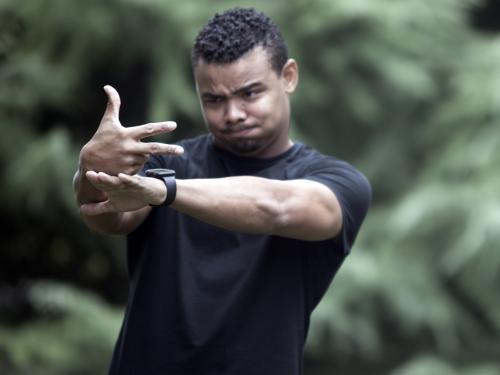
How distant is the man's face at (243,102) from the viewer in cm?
208

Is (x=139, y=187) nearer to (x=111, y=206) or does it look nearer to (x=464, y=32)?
(x=111, y=206)

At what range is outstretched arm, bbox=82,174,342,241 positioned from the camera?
1.75 metres

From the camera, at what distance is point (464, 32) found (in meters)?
5.58

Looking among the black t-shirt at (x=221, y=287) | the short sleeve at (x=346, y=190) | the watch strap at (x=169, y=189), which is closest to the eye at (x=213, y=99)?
the black t-shirt at (x=221, y=287)

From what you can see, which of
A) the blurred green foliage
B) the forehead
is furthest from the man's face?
the blurred green foliage

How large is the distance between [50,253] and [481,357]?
2344 millimetres

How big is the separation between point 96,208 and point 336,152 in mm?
3653

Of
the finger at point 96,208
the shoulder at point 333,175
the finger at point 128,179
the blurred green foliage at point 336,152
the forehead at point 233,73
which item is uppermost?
the finger at point 128,179

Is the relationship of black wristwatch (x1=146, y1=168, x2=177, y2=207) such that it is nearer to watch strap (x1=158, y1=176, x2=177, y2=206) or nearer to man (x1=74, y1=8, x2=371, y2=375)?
watch strap (x1=158, y1=176, x2=177, y2=206)

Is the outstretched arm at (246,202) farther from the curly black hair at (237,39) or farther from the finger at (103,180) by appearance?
the curly black hair at (237,39)

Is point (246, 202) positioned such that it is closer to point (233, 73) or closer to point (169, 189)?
point (169, 189)

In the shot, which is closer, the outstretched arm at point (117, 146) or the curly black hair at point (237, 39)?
the outstretched arm at point (117, 146)

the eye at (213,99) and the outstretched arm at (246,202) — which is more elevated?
the eye at (213,99)

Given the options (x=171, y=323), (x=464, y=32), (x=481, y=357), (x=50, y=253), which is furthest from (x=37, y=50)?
(x=171, y=323)
